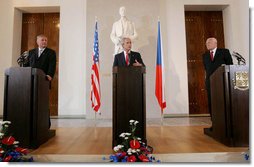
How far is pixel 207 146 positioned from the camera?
2238mm

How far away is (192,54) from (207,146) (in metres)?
3.99

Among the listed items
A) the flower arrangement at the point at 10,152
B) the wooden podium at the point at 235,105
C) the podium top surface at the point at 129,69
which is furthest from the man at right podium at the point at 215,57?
the flower arrangement at the point at 10,152

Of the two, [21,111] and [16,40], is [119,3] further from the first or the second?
[21,111]

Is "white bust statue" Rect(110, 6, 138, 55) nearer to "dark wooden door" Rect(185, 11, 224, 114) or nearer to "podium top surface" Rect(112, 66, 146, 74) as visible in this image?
"dark wooden door" Rect(185, 11, 224, 114)

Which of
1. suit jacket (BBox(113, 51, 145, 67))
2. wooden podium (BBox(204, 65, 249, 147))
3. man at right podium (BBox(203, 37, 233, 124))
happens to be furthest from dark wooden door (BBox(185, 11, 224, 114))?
wooden podium (BBox(204, 65, 249, 147))

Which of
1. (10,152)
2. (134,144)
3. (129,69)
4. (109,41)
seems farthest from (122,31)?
(10,152)

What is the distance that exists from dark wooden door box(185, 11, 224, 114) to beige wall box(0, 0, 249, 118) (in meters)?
0.29

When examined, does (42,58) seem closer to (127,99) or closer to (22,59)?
(22,59)

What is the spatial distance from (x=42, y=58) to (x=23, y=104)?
0.91 metres

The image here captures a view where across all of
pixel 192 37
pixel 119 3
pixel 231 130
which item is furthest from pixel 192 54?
pixel 231 130

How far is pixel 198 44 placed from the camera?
5848mm

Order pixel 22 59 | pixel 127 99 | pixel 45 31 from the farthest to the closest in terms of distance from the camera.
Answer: pixel 45 31 < pixel 22 59 < pixel 127 99

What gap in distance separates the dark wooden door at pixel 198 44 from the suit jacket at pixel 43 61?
3.87 m

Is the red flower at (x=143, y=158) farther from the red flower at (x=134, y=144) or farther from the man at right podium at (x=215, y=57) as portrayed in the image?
the man at right podium at (x=215, y=57)
